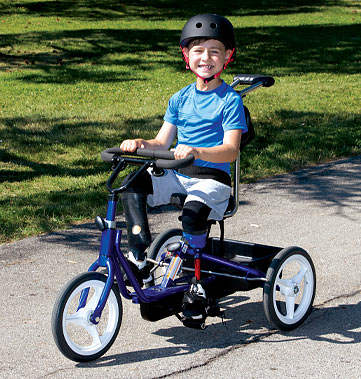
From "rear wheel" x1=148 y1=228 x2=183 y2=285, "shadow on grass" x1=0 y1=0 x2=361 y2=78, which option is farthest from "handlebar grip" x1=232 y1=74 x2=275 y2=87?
"shadow on grass" x1=0 y1=0 x2=361 y2=78

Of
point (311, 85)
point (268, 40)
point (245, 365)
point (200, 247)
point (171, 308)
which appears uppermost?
point (268, 40)

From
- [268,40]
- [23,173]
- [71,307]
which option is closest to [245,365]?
[71,307]

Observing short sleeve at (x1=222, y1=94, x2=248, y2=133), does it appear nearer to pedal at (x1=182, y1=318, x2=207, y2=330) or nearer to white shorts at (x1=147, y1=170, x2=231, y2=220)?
white shorts at (x1=147, y1=170, x2=231, y2=220)

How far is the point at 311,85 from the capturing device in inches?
520

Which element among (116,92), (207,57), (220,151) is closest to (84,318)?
(220,151)

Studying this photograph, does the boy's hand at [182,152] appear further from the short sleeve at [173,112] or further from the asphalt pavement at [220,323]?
the asphalt pavement at [220,323]

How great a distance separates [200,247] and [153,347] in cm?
59

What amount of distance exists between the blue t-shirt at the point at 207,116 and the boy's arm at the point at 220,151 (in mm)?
51

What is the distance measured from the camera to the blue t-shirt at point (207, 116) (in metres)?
4.09

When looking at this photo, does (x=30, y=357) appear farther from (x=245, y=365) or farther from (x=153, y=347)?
(x=245, y=365)

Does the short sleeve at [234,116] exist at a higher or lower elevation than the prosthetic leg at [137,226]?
higher

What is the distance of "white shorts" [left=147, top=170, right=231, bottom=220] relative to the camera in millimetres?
3922

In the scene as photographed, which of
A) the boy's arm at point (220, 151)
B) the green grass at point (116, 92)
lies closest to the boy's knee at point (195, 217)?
the boy's arm at point (220, 151)

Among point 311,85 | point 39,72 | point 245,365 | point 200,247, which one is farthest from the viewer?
point 39,72
